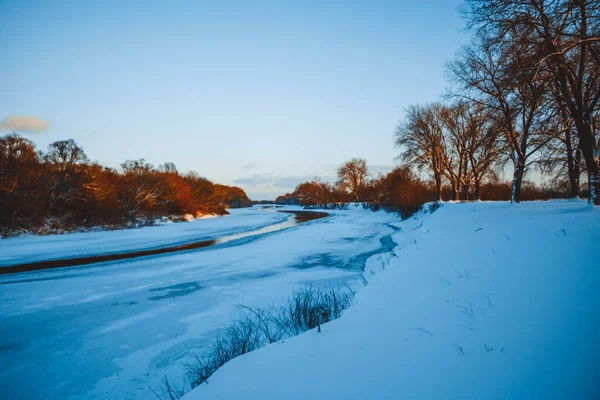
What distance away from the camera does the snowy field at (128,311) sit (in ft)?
13.2

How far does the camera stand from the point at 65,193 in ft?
→ 80.5

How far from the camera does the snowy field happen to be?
4.01 meters

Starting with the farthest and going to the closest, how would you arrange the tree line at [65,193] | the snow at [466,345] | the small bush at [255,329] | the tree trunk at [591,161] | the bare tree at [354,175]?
the bare tree at [354,175], the tree line at [65,193], the tree trunk at [591,161], the small bush at [255,329], the snow at [466,345]

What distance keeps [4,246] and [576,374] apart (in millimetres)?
25383

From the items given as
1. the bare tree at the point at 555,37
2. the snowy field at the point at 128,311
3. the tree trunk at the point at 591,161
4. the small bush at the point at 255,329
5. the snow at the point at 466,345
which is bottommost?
the snowy field at the point at 128,311

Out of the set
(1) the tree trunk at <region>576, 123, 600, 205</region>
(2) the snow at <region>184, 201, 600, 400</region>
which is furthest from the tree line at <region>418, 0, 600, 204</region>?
(2) the snow at <region>184, 201, 600, 400</region>

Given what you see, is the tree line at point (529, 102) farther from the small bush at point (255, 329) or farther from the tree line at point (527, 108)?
the small bush at point (255, 329)

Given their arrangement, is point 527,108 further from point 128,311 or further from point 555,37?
point 128,311

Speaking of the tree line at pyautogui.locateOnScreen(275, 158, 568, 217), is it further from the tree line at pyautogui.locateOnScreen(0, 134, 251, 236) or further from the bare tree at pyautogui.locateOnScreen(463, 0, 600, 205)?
the tree line at pyautogui.locateOnScreen(0, 134, 251, 236)

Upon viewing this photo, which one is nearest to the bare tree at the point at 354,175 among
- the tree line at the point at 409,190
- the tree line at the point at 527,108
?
the tree line at the point at 409,190

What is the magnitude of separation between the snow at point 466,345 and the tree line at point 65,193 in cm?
2814

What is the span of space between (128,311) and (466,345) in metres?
7.23

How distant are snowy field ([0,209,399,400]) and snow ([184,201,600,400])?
2.45 m

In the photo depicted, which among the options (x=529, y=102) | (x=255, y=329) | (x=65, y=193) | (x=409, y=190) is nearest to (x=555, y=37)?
(x=529, y=102)
